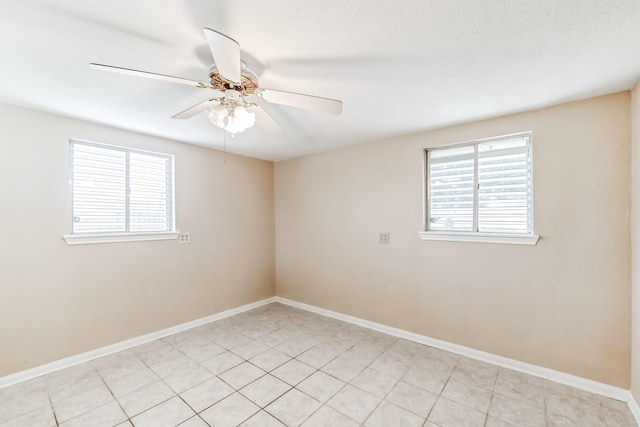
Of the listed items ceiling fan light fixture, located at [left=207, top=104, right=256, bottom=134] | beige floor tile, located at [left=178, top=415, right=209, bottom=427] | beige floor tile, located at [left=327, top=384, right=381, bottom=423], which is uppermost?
ceiling fan light fixture, located at [left=207, top=104, right=256, bottom=134]

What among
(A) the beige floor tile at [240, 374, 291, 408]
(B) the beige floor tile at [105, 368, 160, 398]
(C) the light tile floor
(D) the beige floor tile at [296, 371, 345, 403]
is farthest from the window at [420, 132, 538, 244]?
(B) the beige floor tile at [105, 368, 160, 398]

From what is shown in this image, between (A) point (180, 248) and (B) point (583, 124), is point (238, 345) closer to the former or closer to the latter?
(A) point (180, 248)

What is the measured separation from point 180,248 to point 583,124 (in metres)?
4.04

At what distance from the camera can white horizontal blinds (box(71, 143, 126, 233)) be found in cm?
259

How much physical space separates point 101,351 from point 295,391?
199 cm

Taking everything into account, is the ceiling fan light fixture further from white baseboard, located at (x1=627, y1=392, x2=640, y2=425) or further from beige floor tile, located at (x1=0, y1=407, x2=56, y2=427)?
white baseboard, located at (x1=627, y1=392, x2=640, y2=425)

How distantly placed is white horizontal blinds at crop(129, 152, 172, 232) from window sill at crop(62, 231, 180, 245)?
9 cm

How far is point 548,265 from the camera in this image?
2.26 m

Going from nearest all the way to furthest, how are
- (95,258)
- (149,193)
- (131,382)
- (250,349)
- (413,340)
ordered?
1. (131,382)
2. (95,258)
3. (250,349)
4. (413,340)
5. (149,193)

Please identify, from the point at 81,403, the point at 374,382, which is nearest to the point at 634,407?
the point at 374,382

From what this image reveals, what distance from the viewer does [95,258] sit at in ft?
8.67

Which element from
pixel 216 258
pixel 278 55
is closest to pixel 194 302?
pixel 216 258

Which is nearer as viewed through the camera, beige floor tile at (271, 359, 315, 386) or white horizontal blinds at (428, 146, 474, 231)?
beige floor tile at (271, 359, 315, 386)

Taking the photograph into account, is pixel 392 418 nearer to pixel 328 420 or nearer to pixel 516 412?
pixel 328 420
